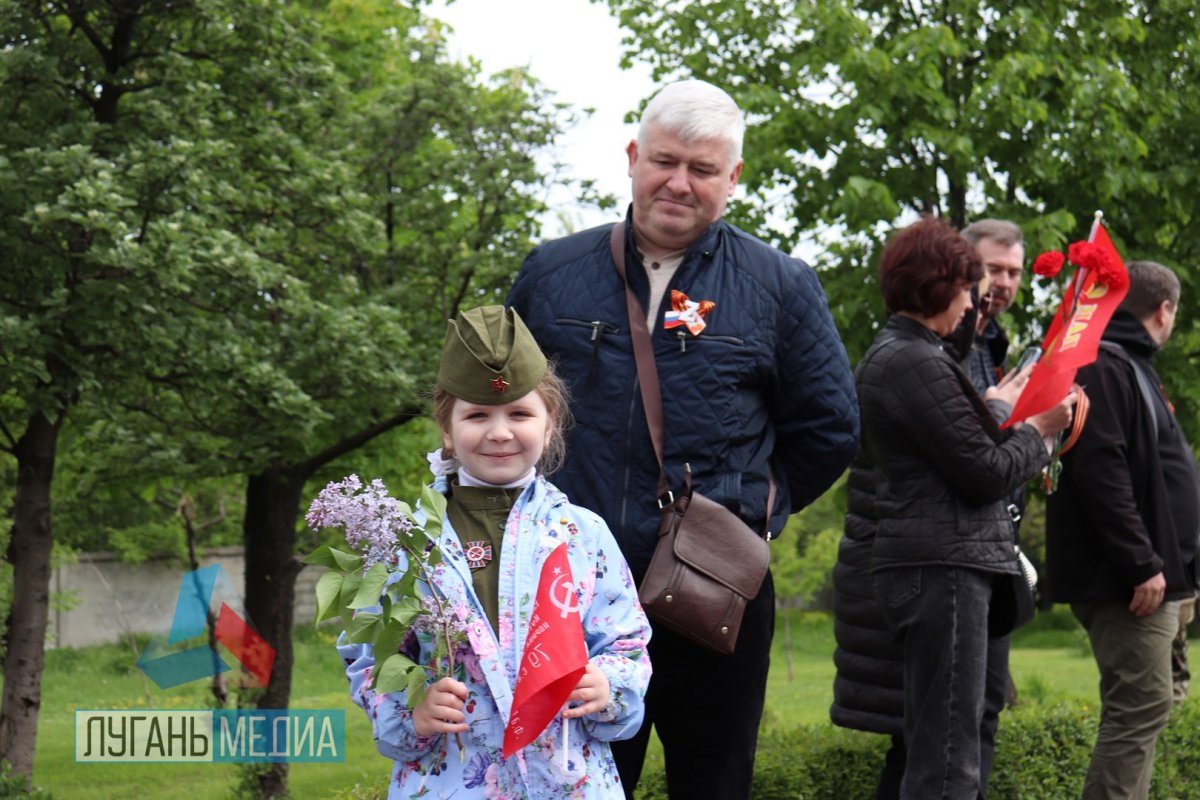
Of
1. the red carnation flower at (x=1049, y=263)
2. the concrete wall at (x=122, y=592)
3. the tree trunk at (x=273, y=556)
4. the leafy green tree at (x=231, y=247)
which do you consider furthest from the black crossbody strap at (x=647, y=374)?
the concrete wall at (x=122, y=592)

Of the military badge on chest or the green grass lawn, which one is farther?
the green grass lawn

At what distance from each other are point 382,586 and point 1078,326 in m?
3.11

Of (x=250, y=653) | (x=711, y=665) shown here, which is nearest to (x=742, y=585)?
(x=711, y=665)

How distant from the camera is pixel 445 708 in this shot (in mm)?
2633

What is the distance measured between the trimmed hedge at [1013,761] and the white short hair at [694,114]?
2.71 m

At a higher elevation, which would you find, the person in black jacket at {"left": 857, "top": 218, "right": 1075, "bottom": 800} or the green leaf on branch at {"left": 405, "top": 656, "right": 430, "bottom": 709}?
the person in black jacket at {"left": 857, "top": 218, "right": 1075, "bottom": 800}

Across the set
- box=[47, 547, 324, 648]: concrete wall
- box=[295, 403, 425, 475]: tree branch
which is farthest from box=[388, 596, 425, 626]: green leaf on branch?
box=[47, 547, 324, 648]: concrete wall

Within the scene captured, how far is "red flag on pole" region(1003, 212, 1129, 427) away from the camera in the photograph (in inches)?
184

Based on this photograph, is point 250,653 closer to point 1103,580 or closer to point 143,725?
point 143,725

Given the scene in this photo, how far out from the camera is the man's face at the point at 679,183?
351cm

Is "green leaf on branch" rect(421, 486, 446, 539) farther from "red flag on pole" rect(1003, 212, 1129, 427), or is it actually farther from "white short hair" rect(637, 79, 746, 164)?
"red flag on pole" rect(1003, 212, 1129, 427)

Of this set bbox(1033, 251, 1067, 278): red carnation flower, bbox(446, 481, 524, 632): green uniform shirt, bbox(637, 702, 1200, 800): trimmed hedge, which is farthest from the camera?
bbox(637, 702, 1200, 800): trimmed hedge

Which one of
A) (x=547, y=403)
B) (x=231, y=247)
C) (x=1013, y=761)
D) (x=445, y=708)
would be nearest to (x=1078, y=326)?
(x=1013, y=761)

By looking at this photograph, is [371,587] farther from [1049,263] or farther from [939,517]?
[1049,263]
